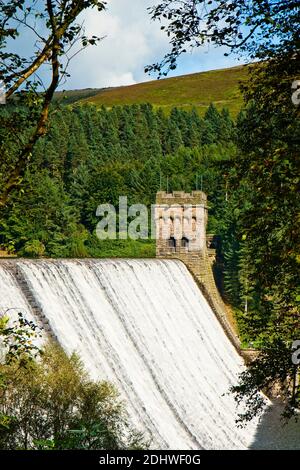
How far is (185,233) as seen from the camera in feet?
143

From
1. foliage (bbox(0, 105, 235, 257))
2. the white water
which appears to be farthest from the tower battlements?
foliage (bbox(0, 105, 235, 257))

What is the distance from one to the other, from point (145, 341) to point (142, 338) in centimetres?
19

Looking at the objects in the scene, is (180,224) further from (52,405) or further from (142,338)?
(52,405)

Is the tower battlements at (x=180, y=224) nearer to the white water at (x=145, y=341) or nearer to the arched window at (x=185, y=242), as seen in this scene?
the arched window at (x=185, y=242)

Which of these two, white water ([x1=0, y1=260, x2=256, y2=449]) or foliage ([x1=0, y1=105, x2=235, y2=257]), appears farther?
foliage ([x1=0, y1=105, x2=235, y2=257])

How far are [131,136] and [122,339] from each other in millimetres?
109020

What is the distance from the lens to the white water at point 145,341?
21422mm

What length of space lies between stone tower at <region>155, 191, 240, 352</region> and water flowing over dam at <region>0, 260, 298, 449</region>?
6.17m

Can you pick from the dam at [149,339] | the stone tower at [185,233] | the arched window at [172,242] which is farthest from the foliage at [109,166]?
the dam at [149,339]

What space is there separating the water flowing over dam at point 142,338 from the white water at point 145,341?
44mm

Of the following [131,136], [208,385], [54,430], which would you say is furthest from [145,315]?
[131,136]

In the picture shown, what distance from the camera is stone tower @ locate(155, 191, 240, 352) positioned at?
4147 centimetres

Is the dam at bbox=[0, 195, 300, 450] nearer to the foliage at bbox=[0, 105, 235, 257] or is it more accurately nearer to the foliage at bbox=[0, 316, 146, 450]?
the foliage at bbox=[0, 316, 146, 450]
